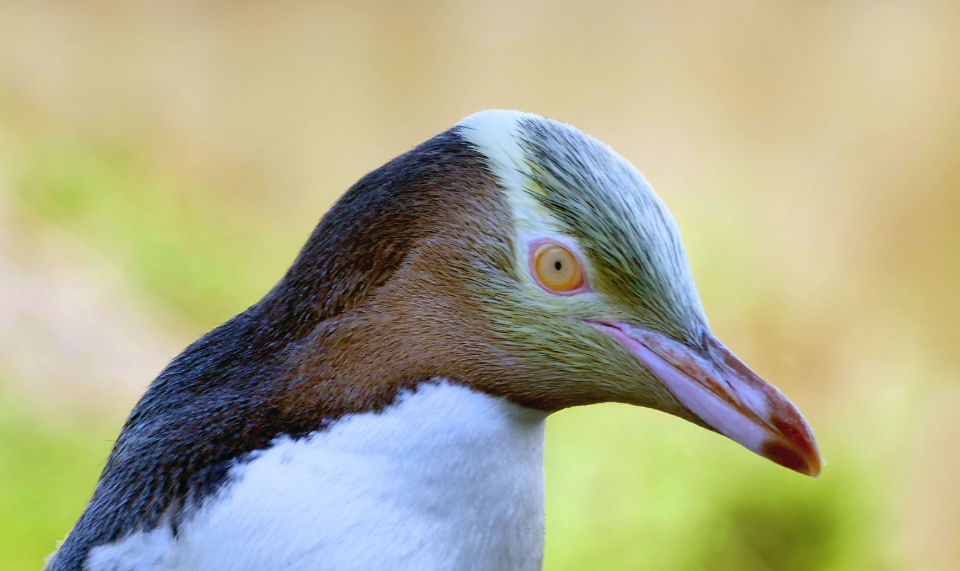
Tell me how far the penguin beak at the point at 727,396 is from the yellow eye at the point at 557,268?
0.10ft

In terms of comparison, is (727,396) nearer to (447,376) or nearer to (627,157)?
(447,376)

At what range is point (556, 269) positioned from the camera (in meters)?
0.48

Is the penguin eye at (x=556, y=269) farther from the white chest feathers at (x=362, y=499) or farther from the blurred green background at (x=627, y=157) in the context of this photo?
the blurred green background at (x=627, y=157)

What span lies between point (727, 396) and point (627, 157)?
5.28ft

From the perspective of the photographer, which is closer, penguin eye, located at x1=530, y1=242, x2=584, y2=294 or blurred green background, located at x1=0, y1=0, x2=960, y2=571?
penguin eye, located at x1=530, y1=242, x2=584, y2=294

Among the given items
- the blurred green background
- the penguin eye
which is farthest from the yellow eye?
the blurred green background

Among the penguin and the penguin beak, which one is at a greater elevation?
the penguin

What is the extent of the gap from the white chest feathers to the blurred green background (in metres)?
1.33

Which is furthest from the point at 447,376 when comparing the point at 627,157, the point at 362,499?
the point at 627,157

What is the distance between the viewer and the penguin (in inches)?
18.6

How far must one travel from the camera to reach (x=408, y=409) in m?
0.49

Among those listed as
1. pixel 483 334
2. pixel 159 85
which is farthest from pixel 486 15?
pixel 483 334

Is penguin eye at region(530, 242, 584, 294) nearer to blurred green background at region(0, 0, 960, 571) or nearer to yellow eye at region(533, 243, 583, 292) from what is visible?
yellow eye at region(533, 243, 583, 292)

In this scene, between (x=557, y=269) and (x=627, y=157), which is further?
(x=627, y=157)
